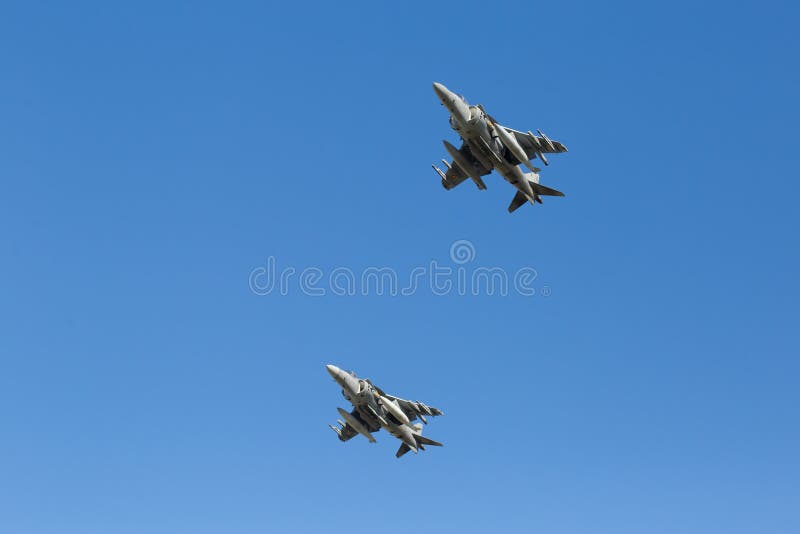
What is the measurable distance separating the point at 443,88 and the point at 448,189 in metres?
14.2

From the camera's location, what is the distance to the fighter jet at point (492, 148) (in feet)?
226

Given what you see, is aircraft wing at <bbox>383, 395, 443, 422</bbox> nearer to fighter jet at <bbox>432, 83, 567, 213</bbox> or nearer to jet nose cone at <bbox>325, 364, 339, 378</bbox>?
jet nose cone at <bbox>325, 364, 339, 378</bbox>

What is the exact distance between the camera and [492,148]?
232ft

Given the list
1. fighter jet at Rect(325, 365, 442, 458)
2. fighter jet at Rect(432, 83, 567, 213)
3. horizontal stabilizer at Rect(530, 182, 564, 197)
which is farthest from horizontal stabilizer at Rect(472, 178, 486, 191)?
fighter jet at Rect(325, 365, 442, 458)

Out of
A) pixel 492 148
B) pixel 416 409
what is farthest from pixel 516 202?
pixel 416 409

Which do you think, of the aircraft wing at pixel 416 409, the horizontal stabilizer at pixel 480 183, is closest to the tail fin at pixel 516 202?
the horizontal stabilizer at pixel 480 183

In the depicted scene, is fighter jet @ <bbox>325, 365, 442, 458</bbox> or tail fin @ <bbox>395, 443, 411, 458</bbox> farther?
tail fin @ <bbox>395, 443, 411, 458</bbox>

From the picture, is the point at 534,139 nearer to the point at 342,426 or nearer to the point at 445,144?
the point at 445,144

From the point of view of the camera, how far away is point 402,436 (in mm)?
77875

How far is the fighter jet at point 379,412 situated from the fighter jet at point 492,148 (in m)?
17.0

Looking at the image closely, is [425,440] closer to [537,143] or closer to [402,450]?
[402,450]

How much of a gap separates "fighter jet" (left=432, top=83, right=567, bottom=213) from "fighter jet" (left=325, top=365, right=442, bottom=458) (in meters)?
17.0

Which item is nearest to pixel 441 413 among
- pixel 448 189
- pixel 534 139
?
pixel 448 189

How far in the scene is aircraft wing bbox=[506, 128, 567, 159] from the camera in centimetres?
7143
